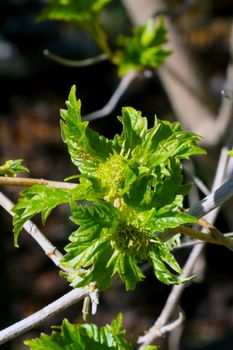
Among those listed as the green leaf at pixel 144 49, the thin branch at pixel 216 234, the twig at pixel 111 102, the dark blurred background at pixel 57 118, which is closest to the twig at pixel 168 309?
the thin branch at pixel 216 234

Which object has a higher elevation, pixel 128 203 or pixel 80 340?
pixel 128 203

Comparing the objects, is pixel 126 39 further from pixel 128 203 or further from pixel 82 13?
pixel 128 203

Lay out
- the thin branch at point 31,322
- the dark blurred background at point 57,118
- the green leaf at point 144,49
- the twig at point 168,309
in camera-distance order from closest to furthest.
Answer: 1. the thin branch at point 31,322
2. the twig at point 168,309
3. the green leaf at point 144,49
4. the dark blurred background at point 57,118

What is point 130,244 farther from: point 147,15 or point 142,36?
point 147,15

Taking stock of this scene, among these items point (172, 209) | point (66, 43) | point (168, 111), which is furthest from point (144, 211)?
point (66, 43)

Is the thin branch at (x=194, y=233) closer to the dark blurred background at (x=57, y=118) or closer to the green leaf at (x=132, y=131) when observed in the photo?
the green leaf at (x=132, y=131)

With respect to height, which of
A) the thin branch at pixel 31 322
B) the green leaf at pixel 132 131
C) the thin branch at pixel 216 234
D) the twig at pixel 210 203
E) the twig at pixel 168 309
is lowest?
the twig at pixel 168 309

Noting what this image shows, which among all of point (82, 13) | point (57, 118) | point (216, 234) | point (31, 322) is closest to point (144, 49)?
point (82, 13)
